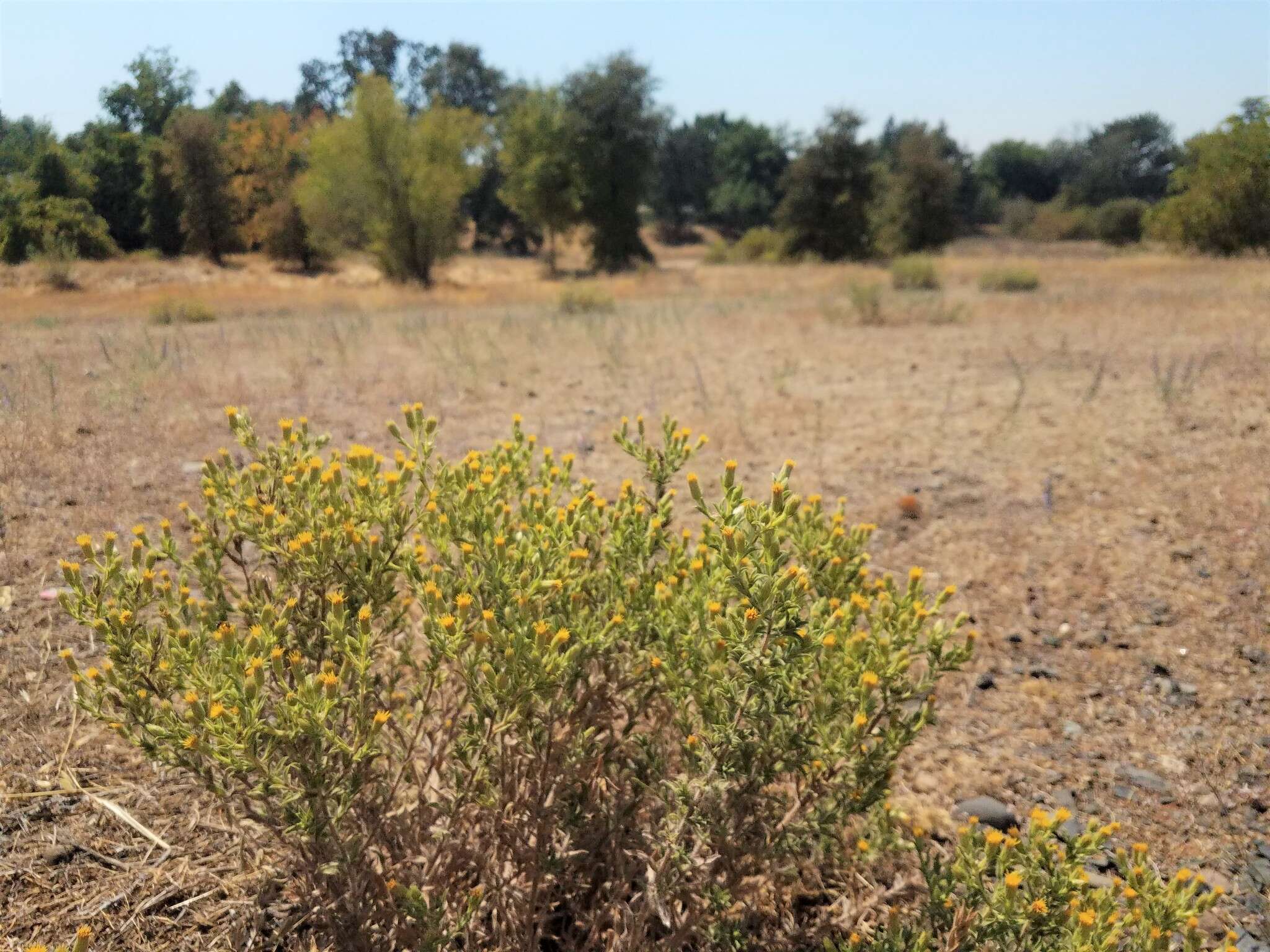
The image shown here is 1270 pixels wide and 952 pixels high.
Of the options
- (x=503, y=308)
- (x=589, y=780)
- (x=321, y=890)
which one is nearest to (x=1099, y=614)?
(x=589, y=780)

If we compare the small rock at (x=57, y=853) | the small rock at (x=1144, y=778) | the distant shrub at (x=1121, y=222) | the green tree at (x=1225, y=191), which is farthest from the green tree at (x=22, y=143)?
the distant shrub at (x=1121, y=222)

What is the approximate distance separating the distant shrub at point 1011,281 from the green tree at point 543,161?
61.9 feet

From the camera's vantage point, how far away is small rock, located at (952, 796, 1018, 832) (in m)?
2.40

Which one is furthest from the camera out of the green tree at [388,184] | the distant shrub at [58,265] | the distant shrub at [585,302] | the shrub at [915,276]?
the green tree at [388,184]

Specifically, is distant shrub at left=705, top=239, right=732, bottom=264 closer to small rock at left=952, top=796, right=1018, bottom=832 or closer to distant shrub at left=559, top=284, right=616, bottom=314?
distant shrub at left=559, top=284, right=616, bottom=314

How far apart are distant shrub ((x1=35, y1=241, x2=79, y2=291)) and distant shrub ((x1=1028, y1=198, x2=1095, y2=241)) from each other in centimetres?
5999

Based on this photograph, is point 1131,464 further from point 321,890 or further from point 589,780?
point 321,890

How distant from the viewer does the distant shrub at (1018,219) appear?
57.9m

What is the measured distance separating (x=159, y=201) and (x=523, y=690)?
625 cm

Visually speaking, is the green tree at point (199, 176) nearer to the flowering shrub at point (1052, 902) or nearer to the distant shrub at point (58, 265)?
the distant shrub at point (58, 265)

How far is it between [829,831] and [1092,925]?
504 mm

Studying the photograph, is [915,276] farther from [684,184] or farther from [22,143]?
[684,184]

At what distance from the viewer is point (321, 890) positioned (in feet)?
5.24

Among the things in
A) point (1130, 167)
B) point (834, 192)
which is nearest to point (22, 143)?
point (834, 192)
